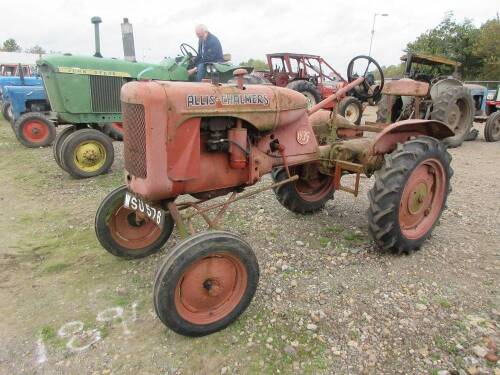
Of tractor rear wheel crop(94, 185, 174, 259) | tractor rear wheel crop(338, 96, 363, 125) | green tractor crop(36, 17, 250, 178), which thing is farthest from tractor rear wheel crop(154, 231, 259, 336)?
tractor rear wheel crop(338, 96, 363, 125)

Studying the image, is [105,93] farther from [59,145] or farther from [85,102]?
[59,145]

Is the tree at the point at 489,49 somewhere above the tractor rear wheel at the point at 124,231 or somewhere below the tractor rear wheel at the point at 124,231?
above

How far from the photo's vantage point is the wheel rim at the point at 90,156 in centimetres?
559

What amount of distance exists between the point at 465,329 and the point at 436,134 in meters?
1.93

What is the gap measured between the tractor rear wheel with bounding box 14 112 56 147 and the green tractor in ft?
7.42

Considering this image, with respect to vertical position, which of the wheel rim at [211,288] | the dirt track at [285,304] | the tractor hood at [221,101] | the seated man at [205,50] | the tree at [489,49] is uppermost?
the tree at [489,49]

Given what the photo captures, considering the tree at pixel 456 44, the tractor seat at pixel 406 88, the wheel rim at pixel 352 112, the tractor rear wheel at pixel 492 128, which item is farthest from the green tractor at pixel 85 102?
the tree at pixel 456 44

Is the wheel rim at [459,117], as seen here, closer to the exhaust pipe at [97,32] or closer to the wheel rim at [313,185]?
the wheel rim at [313,185]

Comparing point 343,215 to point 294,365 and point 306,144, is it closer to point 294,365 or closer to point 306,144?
point 306,144

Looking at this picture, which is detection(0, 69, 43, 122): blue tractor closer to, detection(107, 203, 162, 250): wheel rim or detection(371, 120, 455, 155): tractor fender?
detection(107, 203, 162, 250): wheel rim

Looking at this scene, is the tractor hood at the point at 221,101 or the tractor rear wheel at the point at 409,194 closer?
the tractor hood at the point at 221,101

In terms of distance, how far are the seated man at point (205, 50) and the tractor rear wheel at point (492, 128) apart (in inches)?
245

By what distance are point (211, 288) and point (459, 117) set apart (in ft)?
24.8

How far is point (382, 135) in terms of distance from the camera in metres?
3.16
